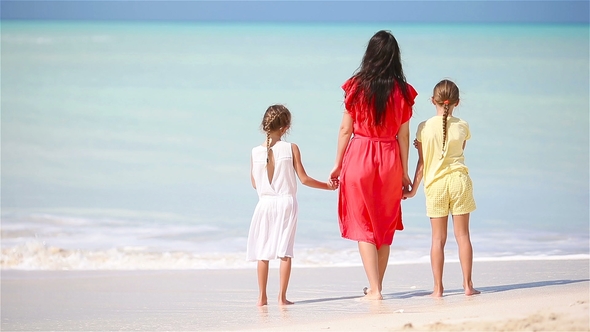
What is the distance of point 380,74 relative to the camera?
4.32 meters

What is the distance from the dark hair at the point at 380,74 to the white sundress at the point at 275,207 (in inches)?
20.5

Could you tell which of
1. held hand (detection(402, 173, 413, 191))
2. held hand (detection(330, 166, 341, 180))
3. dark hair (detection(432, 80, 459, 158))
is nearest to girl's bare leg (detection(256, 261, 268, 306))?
held hand (detection(330, 166, 341, 180))

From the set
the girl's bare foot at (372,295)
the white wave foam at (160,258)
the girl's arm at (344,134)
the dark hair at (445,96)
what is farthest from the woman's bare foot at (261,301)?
the white wave foam at (160,258)

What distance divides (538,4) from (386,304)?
3309cm

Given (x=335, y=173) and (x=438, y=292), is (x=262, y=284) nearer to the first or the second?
(x=335, y=173)

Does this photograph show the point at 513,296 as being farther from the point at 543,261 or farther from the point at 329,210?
the point at 329,210

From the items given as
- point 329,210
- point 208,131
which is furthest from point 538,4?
point 329,210

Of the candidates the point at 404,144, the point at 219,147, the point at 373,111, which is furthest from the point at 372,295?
the point at 219,147

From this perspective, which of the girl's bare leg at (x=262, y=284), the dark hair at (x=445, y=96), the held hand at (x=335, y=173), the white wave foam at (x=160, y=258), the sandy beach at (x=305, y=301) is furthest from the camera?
the white wave foam at (x=160, y=258)

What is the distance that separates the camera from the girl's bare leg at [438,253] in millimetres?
4262

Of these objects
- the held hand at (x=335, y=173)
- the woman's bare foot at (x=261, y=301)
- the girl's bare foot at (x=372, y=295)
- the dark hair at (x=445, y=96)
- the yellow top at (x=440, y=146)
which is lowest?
the woman's bare foot at (x=261, y=301)

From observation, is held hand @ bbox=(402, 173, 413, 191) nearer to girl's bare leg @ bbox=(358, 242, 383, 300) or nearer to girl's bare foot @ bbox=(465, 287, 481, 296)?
girl's bare leg @ bbox=(358, 242, 383, 300)

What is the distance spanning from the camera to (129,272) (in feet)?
18.2

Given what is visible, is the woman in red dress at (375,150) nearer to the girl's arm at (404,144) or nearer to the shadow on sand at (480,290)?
the girl's arm at (404,144)
